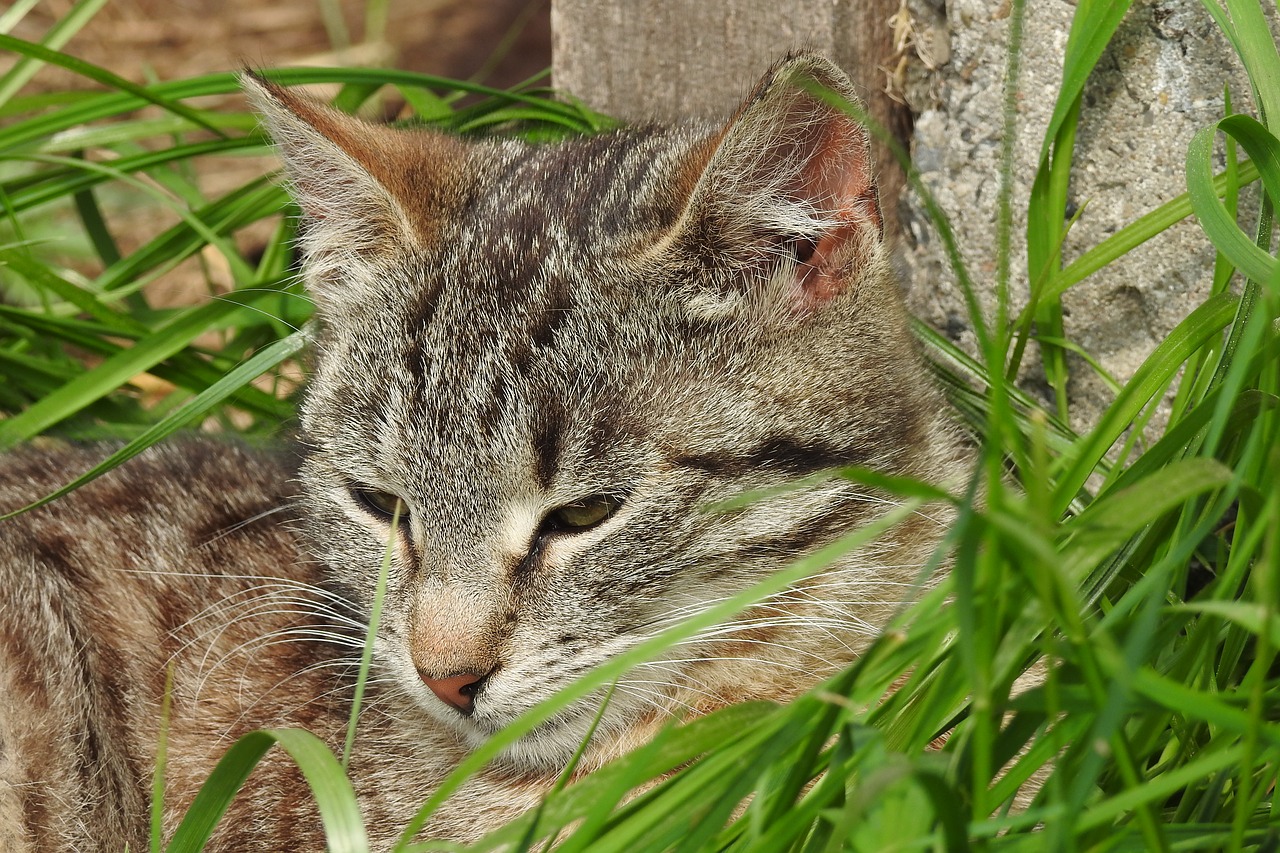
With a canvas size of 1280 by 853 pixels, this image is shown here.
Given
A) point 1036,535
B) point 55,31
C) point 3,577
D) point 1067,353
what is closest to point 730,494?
point 1036,535

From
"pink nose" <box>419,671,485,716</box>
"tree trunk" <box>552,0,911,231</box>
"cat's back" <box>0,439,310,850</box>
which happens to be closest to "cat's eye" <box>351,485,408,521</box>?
"cat's back" <box>0,439,310,850</box>

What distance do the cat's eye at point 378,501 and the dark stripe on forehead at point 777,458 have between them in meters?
0.48

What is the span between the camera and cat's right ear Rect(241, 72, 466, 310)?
2.01m

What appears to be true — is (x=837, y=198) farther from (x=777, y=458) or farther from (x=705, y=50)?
(x=705, y=50)

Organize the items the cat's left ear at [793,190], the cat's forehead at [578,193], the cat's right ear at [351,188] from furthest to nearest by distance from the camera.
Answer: the cat's right ear at [351,188]
the cat's forehead at [578,193]
the cat's left ear at [793,190]

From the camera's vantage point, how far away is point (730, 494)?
1.77m

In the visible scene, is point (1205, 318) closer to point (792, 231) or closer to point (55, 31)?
point (792, 231)

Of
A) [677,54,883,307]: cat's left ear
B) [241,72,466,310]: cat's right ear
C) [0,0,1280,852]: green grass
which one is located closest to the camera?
[0,0,1280,852]: green grass

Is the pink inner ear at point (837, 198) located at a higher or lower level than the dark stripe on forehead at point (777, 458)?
higher

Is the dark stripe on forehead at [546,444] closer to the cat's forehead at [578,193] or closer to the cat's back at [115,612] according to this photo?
the cat's forehead at [578,193]

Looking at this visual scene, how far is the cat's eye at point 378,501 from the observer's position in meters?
1.96

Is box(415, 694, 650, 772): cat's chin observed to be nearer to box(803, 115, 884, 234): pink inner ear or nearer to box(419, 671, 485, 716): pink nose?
box(419, 671, 485, 716): pink nose

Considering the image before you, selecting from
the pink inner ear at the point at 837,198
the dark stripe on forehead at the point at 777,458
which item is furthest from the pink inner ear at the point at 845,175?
the dark stripe on forehead at the point at 777,458

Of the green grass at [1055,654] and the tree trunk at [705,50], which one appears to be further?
the tree trunk at [705,50]
